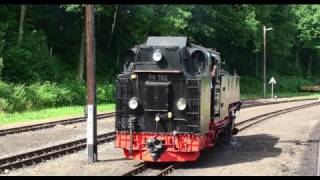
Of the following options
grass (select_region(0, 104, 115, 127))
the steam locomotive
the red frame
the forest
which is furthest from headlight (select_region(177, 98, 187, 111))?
grass (select_region(0, 104, 115, 127))

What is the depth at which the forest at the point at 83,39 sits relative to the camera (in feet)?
129

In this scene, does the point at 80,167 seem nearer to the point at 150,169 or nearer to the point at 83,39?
the point at 150,169

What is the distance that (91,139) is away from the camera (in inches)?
676

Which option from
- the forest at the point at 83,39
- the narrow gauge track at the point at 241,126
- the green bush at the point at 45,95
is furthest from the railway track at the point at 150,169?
the green bush at the point at 45,95

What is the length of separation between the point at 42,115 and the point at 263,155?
57.3 feet

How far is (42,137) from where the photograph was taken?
2292cm

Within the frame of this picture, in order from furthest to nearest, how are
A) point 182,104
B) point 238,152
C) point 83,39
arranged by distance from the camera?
point 83,39
point 238,152
point 182,104

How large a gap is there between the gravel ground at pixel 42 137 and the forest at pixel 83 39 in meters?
7.08

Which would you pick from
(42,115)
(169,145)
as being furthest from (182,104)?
(42,115)
